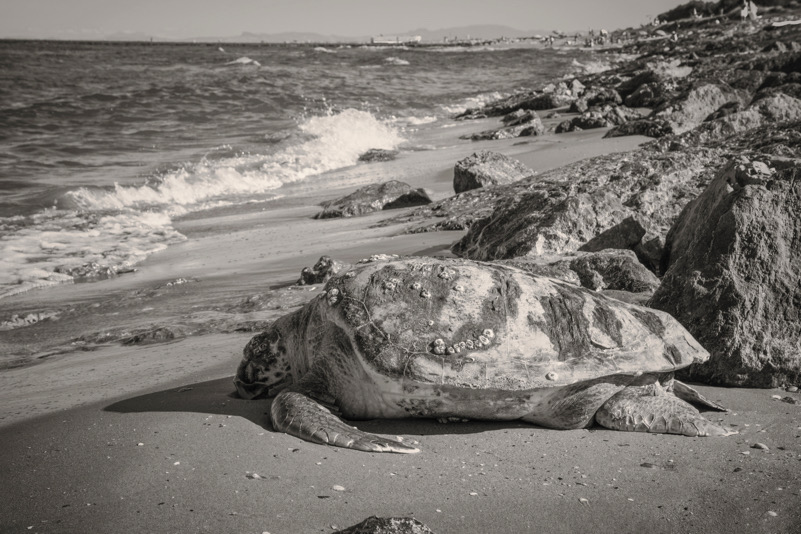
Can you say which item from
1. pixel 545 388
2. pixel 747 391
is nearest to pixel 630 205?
pixel 747 391

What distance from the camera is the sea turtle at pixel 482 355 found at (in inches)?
141

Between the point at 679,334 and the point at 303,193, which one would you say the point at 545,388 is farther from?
→ the point at 303,193

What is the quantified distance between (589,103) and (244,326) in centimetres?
1760

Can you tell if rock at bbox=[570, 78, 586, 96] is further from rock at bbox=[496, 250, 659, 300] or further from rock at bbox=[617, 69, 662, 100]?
rock at bbox=[496, 250, 659, 300]

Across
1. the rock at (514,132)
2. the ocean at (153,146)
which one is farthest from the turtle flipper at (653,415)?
the rock at (514,132)

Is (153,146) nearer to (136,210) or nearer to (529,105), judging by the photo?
(136,210)

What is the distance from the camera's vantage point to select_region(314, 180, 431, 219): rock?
1003 cm

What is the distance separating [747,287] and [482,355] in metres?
1.60

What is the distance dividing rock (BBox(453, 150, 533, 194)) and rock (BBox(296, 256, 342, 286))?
378 centimetres

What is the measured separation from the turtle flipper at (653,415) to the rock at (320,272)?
10.5ft

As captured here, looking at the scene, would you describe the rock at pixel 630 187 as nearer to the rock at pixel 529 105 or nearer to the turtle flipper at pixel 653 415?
the turtle flipper at pixel 653 415

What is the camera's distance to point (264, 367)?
13.6 feet

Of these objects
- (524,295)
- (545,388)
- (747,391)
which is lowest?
(747,391)

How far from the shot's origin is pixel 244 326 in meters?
5.64
